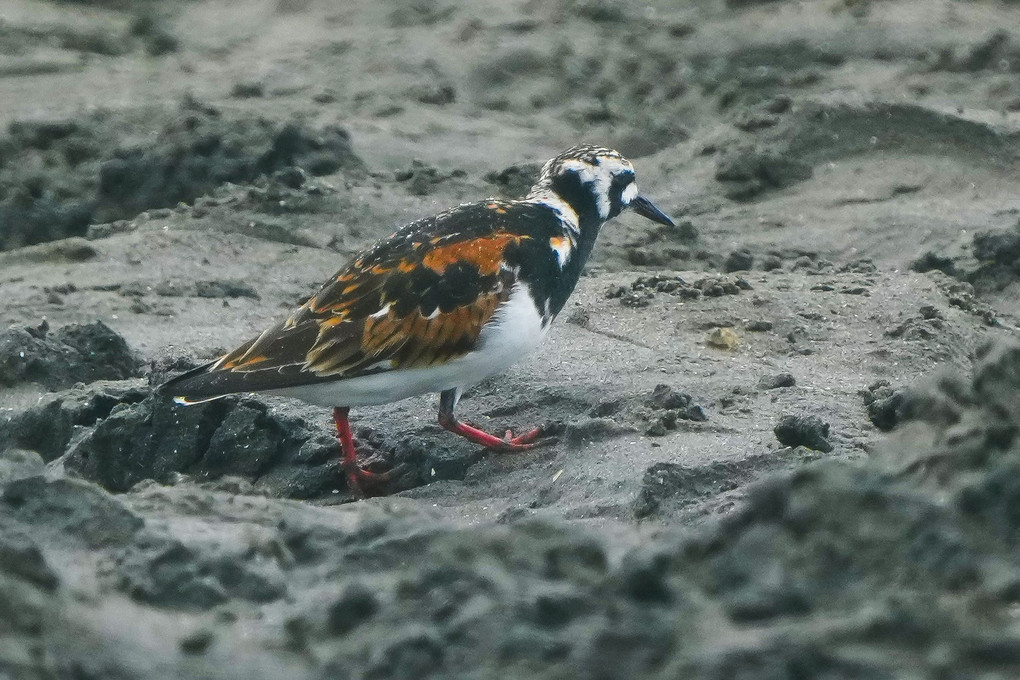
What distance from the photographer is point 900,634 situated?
113 inches

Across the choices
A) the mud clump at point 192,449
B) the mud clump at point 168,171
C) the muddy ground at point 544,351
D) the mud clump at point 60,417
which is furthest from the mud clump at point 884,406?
the mud clump at point 168,171

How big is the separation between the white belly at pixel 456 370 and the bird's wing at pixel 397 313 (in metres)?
0.03

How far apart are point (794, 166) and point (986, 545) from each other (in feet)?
18.5

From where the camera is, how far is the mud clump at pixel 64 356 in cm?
620

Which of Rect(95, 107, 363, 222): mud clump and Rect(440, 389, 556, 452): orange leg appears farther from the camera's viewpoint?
Rect(95, 107, 363, 222): mud clump

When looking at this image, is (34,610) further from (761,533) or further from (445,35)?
(445,35)

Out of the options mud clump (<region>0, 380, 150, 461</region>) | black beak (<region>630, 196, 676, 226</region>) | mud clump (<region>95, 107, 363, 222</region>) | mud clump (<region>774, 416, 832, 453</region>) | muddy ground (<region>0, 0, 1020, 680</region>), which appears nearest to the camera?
muddy ground (<region>0, 0, 1020, 680</region>)

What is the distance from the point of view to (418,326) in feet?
17.8

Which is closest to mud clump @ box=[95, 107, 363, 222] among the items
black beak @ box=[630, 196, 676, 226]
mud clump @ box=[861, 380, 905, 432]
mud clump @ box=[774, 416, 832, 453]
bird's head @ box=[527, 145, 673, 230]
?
black beak @ box=[630, 196, 676, 226]

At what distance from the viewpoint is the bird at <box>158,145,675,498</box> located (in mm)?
5336

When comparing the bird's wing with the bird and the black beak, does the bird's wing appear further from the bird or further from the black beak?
the black beak

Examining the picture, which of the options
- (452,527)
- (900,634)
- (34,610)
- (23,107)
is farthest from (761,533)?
(23,107)

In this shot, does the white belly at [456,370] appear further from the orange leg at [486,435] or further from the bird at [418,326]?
the orange leg at [486,435]

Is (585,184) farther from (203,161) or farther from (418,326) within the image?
(203,161)
